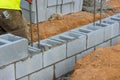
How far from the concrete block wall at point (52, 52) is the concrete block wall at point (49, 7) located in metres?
1.21

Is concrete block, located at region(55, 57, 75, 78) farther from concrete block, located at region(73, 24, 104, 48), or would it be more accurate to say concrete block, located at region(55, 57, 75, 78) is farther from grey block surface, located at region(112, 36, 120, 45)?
grey block surface, located at region(112, 36, 120, 45)

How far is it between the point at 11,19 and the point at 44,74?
0.86 metres

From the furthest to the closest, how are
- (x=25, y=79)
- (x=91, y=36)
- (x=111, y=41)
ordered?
(x=111, y=41), (x=91, y=36), (x=25, y=79)

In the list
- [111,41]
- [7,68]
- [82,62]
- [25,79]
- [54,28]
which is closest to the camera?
[7,68]

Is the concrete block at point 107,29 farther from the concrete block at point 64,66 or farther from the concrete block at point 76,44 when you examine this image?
the concrete block at point 64,66

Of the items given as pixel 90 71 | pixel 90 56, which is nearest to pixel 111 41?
pixel 90 56

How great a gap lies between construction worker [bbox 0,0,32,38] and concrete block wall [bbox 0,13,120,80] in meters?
0.21

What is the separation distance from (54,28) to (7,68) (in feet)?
7.30

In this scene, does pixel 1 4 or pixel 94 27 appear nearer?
pixel 1 4

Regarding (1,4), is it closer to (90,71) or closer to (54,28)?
(90,71)

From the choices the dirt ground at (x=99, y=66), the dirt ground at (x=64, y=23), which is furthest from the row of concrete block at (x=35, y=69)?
the dirt ground at (x=64, y=23)

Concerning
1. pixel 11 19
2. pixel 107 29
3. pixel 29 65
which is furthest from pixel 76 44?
pixel 11 19

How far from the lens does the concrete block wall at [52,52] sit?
13.6 ft

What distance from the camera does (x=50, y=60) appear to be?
4.60 meters
